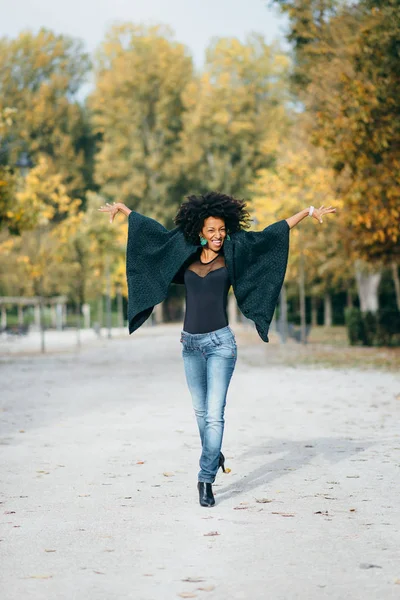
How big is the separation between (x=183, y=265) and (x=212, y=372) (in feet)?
2.40

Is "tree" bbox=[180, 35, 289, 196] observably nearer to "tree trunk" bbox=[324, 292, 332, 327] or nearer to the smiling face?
"tree trunk" bbox=[324, 292, 332, 327]

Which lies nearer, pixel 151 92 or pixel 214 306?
pixel 214 306

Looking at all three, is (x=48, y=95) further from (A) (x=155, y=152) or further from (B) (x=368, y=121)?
(B) (x=368, y=121)

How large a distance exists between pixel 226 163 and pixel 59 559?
57606mm

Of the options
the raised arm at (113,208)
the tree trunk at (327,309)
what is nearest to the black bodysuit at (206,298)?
the raised arm at (113,208)

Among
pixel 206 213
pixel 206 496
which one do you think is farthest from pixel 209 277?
pixel 206 496

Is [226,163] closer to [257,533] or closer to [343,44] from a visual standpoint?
[343,44]

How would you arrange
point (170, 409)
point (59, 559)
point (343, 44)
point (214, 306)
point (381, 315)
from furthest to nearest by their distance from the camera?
point (381, 315) < point (343, 44) < point (170, 409) < point (214, 306) < point (59, 559)

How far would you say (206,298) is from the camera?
7.09 meters

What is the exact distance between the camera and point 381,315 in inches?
1308

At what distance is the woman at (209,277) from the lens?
23.3ft

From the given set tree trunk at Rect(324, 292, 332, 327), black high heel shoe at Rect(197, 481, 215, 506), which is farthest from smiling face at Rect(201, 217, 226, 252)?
tree trunk at Rect(324, 292, 332, 327)

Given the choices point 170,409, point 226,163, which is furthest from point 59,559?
point 226,163

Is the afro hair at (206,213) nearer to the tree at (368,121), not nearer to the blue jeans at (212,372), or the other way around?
the blue jeans at (212,372)
